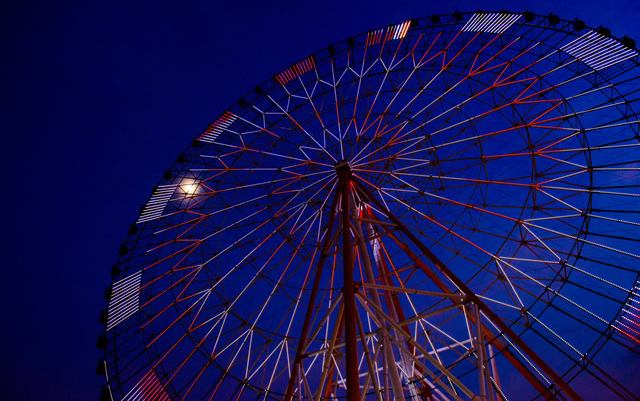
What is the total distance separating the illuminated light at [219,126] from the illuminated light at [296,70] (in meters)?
3.45

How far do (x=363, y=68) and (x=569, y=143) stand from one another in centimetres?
1082

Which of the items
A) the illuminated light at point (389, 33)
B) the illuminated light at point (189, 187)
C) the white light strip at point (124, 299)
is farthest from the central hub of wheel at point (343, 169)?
the white light strip at point (124, 299)

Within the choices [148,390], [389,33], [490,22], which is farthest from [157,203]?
[490,22]

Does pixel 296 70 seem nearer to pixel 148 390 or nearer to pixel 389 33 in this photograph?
pixel 389 33

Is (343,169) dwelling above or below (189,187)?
below

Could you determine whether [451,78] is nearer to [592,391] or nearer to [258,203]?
[258,203]

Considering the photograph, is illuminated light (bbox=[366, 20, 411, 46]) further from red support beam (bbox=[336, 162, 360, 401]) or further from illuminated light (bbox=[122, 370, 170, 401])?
illuminated light (bbox=[122, 370, 170, 401])

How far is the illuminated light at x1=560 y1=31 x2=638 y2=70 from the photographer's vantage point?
54.9 feet

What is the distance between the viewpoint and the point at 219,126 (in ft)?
78.0

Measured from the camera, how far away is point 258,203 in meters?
22.7

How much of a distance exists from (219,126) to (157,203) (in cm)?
542

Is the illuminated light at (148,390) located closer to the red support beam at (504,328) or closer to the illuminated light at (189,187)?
the illuminated light at (189,187)

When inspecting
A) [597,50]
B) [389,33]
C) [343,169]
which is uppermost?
[389,33]

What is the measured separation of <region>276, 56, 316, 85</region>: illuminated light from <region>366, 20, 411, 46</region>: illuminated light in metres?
3.27
